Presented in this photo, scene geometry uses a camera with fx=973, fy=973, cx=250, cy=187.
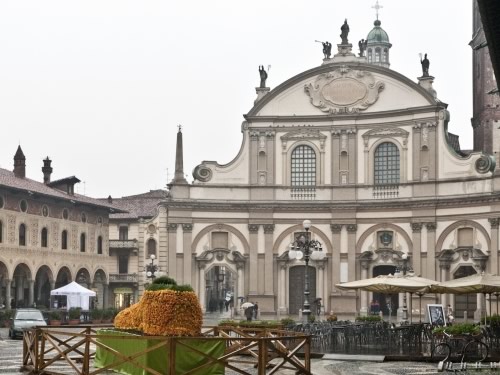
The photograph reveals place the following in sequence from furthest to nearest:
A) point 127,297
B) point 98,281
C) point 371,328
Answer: point 127,297
point 98,281
point 371,328

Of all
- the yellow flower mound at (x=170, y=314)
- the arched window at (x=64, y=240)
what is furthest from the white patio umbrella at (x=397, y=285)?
the arched window at (x=64, y=240)

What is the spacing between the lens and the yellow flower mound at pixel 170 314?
19.8 m

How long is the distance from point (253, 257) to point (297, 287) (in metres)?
3.08

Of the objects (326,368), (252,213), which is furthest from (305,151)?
(326,368)

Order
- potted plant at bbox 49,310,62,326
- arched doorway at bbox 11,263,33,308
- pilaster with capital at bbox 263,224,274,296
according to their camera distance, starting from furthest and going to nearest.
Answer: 1. pilaster with capital at bbox 263,224,274,296
2. arched doorway at bbox 11,263,33,308
3. potted plant at bbox 49,310,62,326

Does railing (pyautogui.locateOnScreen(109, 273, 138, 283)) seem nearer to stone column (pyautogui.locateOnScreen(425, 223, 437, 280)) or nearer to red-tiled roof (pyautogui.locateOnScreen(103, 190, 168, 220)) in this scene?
red-tiled roof (pyautogui.locateOnScreen(103, 190, 168, 220))

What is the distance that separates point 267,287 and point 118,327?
33.9 metres

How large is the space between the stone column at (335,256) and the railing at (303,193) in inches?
85.9

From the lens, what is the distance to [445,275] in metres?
53.0

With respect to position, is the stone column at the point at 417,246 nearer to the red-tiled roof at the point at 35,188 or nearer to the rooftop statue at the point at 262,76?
Answer: the rooftop statue at the point at 262,76

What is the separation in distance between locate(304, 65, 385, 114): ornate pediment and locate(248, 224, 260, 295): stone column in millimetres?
8113

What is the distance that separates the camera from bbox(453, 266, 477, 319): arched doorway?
171 feet

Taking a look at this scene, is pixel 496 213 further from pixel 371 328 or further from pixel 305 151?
pixel 371 328

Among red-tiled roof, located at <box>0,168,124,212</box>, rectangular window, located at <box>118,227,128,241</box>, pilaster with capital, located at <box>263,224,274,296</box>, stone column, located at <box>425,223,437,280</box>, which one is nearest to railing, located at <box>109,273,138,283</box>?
rectangular window, located at <box>118,227,128,241</box>
